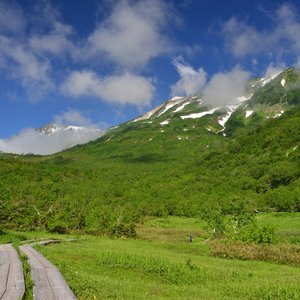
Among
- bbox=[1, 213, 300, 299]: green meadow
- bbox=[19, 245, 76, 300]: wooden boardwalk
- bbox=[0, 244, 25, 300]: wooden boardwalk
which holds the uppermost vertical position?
bbox=[0, 244, 25, 300]: wooden boardwalk

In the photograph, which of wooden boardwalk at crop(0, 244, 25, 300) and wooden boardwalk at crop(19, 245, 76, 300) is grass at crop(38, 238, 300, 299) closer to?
wooden boardwalk at crop(19, 245, 76, 300)

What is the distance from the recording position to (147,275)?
2786 cm

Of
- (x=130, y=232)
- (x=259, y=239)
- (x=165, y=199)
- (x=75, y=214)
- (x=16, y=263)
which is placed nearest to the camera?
(x=16, y=263)

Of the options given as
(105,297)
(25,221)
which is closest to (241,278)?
(105,297)

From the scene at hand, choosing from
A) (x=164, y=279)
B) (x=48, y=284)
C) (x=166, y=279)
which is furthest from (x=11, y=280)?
(x=166, y=279)

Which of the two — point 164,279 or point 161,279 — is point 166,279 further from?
point 161,279

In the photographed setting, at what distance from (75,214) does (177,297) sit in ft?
217

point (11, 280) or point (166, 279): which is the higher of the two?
point (11, 280)

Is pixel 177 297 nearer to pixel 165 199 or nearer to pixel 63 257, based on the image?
pixel 63 257

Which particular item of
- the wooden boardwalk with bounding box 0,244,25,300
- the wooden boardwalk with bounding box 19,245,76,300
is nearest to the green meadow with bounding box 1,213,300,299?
the wooden boardwalk with bounding box 19,245,76,300

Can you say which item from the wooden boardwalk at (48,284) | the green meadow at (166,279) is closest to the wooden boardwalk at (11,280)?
the wooden boardwalk at (48,284)

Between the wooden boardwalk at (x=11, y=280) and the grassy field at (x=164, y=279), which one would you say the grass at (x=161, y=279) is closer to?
the grassy field at (x=164, y=279)

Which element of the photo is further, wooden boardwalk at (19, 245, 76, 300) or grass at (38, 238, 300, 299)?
grass at (38, 238, 300, 299)

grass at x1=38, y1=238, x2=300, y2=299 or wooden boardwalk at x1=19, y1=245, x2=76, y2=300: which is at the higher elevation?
wooden boardwalk at x1=19, y1=245, x2=76, y2=300
